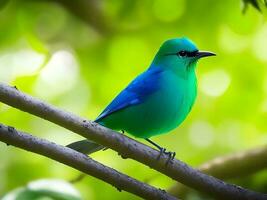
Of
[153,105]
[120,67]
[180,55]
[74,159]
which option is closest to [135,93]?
[153,105]

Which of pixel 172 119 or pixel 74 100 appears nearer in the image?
pixel 172 119

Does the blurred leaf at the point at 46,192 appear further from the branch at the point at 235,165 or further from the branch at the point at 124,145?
the branch at the point at 235,165

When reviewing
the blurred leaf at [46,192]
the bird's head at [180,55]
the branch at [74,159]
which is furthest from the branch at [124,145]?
the bird's head at [180,55]

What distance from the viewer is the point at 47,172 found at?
5242mm

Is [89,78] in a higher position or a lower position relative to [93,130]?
higher

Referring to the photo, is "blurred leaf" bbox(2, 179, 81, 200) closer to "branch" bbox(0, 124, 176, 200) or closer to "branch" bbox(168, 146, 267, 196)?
"branch" bbox(0, 124, 176, 200)

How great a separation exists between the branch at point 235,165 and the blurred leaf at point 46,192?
1.14 metres

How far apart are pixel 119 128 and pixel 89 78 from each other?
4.92ft

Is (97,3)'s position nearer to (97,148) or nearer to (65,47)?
(65,47)

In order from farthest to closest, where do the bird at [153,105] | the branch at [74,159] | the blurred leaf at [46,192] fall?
the bird at [153,105], the blurred leaf at [46,192], the branch at [74,159]

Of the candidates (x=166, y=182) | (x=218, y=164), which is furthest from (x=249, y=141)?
(x=218, y=164)

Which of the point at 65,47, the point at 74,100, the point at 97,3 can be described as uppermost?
the point at 97,3

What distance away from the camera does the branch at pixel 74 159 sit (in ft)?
9.11

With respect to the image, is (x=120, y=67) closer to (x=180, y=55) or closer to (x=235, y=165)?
(x=180, y=55)
